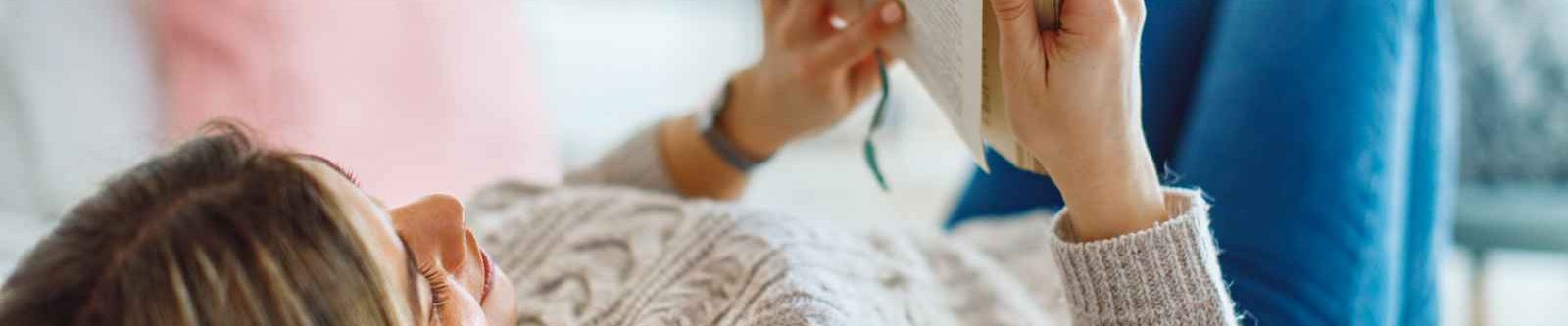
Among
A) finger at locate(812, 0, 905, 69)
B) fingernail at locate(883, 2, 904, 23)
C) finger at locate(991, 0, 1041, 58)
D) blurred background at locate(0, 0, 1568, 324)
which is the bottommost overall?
blurred background at locate(0, 0, 1568, 324)

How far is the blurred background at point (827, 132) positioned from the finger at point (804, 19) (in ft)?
0.49

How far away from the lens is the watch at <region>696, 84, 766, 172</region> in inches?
45.1

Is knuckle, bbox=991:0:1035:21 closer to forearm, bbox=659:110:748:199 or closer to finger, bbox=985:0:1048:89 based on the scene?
finger, bbox=985:0:1048:89

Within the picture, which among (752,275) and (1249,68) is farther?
(1249,68)

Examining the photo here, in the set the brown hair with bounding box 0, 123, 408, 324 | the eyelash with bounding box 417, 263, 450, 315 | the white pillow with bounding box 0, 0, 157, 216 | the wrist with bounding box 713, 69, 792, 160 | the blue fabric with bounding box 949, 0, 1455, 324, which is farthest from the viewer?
the white pillow with bounding box 0, 0, 157, 216

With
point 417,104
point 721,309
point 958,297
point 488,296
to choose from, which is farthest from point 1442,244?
point 417,104

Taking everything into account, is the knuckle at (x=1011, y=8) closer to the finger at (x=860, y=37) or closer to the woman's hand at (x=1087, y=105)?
the woman's hand at (x=1087, y=105)

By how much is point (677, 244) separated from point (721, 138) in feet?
0.84

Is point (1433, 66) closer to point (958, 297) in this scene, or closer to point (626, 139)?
point (958, 297)

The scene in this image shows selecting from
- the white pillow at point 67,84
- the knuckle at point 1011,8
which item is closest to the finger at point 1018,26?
the knuckle at point 1011,8

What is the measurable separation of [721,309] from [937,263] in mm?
322

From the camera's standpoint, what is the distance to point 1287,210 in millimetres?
916

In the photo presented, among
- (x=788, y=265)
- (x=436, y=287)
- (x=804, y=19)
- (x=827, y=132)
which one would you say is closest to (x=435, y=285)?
(x=436, y=287)

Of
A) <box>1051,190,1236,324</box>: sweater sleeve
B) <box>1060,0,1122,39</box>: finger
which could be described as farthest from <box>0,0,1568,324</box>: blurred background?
<box>1060,0,1122,39</box>: finger
